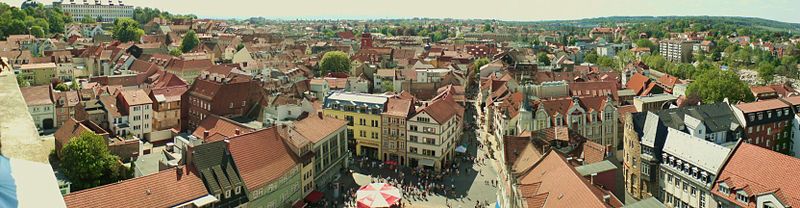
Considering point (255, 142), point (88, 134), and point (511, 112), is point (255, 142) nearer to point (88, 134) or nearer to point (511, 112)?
point (88, 134)

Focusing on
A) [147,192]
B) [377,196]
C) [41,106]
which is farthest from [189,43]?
[147,192]

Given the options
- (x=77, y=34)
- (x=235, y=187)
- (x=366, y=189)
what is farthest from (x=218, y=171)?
(x=77, y=34)

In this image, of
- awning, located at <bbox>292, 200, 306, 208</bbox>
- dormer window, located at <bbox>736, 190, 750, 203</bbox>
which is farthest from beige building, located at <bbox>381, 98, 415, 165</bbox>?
dormer window, located at <bbox>736, 190, 750, 203</bbox>

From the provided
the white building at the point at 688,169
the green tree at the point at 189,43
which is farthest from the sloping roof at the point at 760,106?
the green tree at the point at 189,43

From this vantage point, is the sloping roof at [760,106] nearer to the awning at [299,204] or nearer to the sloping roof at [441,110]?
the sloping roof at [441,110]

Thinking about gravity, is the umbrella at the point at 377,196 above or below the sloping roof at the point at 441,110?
below
